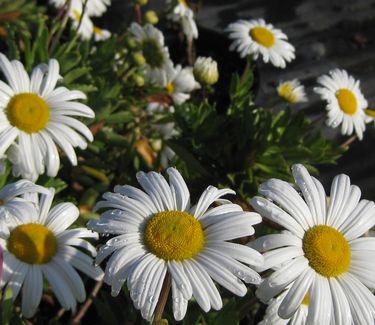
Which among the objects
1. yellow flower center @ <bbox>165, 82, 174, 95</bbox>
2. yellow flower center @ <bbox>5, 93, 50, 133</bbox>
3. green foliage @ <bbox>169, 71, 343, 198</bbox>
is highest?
yellow flower center @ <bbox>165, 82, 174, 95</bbox>

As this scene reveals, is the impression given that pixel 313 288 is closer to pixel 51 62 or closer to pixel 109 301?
pixel 109 301

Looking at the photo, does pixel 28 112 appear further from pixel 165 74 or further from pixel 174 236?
pixel 165 74

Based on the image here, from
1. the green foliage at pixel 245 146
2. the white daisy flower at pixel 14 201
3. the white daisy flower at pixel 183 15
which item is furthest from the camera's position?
the white daisy flower at pixel 183 15

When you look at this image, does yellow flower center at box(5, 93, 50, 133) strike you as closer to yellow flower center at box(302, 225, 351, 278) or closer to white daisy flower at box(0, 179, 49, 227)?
white daisy flower at box(0, 179, 49, 227)

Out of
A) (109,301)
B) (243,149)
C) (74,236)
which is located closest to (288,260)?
(74,236)

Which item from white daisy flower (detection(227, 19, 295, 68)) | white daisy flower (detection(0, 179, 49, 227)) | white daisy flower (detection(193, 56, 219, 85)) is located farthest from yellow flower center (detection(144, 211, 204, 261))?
white daisy flower (detection(227, 19, 295, 68))

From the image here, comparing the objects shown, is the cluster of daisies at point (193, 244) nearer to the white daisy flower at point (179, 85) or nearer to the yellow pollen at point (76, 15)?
the white daisy flower at point (179, 85)

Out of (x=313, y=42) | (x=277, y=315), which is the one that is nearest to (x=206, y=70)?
(x=277, y=315)

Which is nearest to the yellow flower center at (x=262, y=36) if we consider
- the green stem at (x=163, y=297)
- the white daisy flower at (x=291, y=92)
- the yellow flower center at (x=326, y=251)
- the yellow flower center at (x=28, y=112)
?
the white daisy flower at (x=291, y=92)
